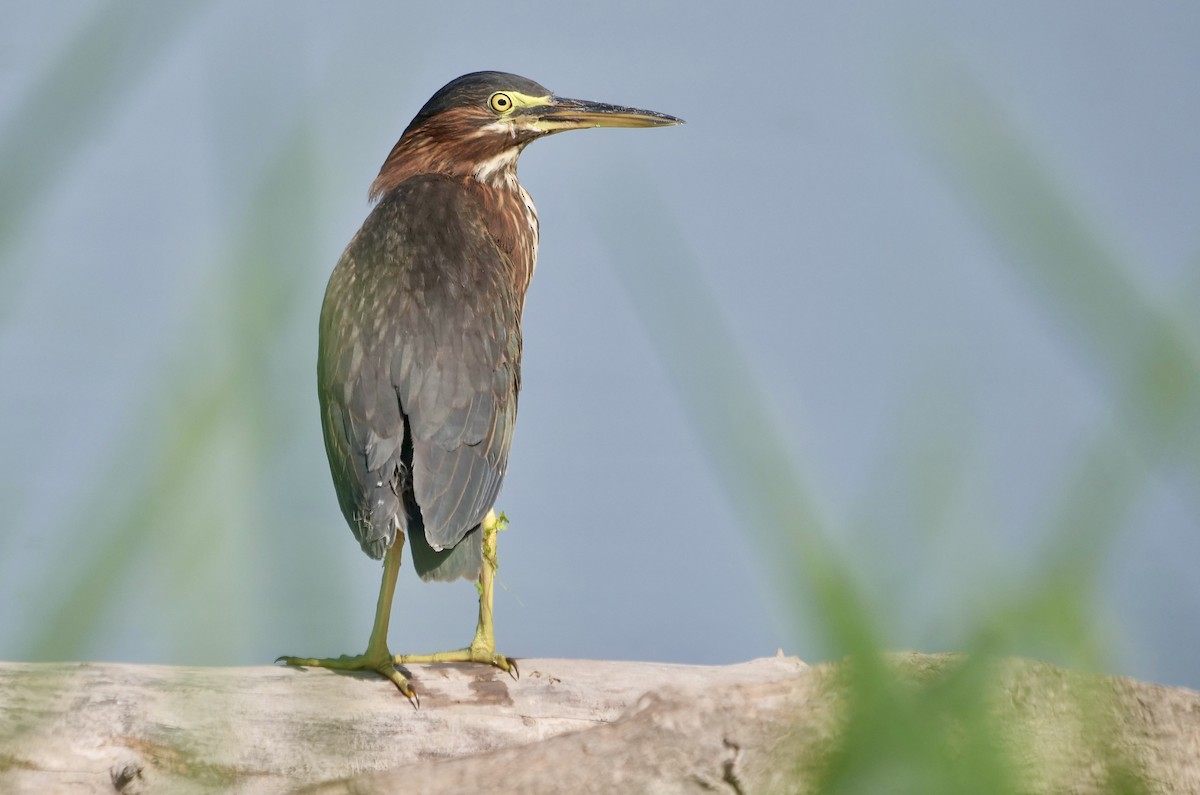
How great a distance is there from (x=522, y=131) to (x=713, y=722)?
3.12m

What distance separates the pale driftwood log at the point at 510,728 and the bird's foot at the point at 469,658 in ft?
0.17

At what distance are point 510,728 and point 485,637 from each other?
488mm

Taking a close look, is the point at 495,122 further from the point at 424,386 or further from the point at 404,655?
the point at 404,655

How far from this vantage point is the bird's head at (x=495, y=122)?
441 centimetres

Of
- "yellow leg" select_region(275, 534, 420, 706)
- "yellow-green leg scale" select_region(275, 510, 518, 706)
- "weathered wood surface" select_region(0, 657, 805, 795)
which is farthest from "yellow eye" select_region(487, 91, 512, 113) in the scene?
"weathered wood surface" select_region(0, 657, 805, 795)

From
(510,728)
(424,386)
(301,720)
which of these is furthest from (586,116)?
(301,720)

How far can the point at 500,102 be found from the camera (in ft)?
14.6

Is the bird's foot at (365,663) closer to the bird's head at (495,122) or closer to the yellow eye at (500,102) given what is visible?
the bird's head at (495,122)

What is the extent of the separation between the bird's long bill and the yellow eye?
0.34ft

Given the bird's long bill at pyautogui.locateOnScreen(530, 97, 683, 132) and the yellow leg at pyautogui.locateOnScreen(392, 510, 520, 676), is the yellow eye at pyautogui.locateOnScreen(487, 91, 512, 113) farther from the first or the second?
the yellow leg at pyautogui.locateOnScreen(392, 510, 520, 676)

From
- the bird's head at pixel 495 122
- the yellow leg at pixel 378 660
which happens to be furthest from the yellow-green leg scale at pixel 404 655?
the bird's head at pixel 495 122

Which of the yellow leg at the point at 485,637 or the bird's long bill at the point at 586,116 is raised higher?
the bird's long bill at the point at 586,116

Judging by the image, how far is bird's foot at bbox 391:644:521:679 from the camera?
10.4 ft

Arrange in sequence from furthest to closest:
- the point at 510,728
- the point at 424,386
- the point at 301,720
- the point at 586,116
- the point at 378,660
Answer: the point at 586,116
the point at 424,386
the point at 378,660
the point at 510,728
the point at 301,720
